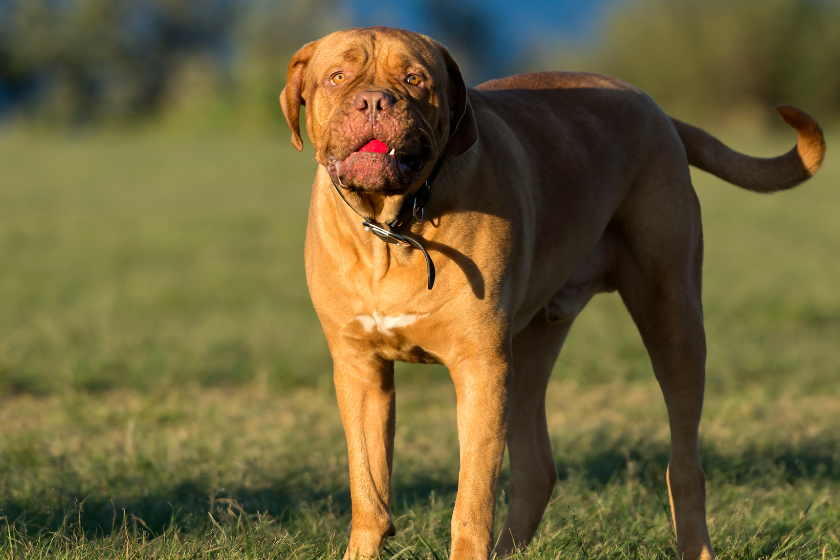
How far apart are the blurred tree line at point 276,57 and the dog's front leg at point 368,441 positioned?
29.6 meters

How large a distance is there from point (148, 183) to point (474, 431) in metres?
18.5

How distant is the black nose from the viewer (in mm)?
2633

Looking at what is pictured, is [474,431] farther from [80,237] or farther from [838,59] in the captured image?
[838,59]

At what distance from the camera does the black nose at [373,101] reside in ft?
8.64

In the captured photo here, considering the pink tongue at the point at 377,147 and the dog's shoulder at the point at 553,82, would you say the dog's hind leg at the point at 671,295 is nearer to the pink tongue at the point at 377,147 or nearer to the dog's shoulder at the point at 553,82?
the dog's shoulder at the point at 553,82

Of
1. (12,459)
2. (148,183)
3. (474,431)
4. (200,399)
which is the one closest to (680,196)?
(474,431)

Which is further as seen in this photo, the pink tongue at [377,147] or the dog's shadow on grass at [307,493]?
the dog's shadow on grass at [307,493]

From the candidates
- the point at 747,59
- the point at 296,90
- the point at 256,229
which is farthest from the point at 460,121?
the point at 747,59

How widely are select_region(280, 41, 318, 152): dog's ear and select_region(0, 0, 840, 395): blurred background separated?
1.39 feet

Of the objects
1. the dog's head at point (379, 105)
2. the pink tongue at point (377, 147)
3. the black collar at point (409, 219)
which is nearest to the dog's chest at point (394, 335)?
the black collar at point (409, 219)

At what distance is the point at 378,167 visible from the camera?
2.65m

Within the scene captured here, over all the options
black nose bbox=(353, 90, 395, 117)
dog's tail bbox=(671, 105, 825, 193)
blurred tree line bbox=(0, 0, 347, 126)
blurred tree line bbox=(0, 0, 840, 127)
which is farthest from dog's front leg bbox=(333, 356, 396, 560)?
blurred tree line bbox=(0, 0, 347, 126)

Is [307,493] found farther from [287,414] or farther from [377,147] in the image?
[377,147]

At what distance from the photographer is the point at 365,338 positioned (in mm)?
3031
